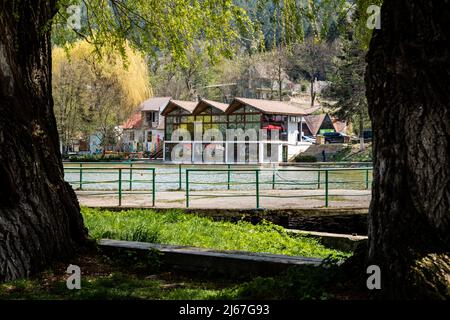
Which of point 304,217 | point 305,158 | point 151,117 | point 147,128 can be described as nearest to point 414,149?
point 304,217

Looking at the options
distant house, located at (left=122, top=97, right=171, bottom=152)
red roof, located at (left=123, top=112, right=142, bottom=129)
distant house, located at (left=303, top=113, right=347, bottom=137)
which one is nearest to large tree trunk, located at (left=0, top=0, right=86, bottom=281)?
distant house, located at (left=122, top=97, right=171, bottom=152)

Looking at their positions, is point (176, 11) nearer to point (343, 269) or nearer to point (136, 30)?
point (136, 30)

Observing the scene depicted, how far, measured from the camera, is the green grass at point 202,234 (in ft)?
26.5

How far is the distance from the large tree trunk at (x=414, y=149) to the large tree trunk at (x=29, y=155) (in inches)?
134

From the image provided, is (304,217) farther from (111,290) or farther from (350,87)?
(350,87)

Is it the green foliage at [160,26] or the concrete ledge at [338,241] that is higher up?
the green foliage at [160,26]

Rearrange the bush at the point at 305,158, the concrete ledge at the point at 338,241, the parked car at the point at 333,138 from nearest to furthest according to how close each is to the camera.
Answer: the concrete ledge at the point at 338,241
the bush at the point at 305,158
the parked car at the point at 333,138

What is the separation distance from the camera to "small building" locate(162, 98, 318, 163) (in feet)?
178

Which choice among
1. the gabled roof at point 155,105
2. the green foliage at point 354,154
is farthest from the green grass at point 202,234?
the gabled roof at point 155,105

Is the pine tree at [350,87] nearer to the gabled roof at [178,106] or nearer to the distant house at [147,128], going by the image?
the gabled roof at [178,106]

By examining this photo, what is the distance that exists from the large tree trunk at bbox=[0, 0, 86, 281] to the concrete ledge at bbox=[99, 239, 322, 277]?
878 millimetres

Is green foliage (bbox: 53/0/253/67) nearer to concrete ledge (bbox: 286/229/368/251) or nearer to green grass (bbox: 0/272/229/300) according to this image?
green grass (bbox: 0/272/229/300)

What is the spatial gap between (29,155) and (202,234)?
4.53 metres

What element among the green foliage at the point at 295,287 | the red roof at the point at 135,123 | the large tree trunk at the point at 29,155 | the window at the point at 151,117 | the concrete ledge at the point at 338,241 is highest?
the window at the point at 151,117
